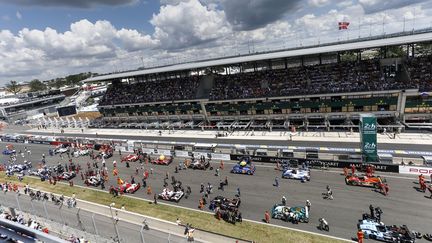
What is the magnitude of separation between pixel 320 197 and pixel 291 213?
16.7 ft

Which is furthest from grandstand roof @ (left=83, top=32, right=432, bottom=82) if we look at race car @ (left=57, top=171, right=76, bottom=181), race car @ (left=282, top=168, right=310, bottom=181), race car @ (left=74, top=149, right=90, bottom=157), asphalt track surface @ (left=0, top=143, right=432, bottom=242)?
race car @ (left=57, top=171, right=76, bottom=181)

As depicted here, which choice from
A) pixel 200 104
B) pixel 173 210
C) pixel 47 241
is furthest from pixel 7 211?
pixel 200 104

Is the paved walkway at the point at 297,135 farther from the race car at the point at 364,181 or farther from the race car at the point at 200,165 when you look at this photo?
the race car at the point at 364,181

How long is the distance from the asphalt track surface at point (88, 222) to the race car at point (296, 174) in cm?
1559

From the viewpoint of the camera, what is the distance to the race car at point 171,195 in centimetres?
3128

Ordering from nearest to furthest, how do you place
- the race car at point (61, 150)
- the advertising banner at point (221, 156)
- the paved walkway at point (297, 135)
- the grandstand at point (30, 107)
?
1. the paved walkway at point (297, 135)
2. the advertising banner at point (221, 156)
3. the race car at point (61, 150)
4. the grandstand at point (30, 107)

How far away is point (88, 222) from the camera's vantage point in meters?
27.3

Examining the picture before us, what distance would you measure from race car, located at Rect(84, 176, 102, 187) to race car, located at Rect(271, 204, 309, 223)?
23942 millimetres

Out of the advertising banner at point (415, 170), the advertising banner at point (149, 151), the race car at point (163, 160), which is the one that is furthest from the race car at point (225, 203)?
the advertising banner at point (149, 151)

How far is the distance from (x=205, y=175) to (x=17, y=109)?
11094 cm

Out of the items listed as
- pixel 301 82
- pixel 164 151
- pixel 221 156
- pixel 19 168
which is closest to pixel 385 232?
pixel 221 156

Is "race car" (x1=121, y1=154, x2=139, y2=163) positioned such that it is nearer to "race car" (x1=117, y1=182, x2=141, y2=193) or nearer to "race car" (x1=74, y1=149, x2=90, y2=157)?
"race car" (x1=74, y1=149, x2=90, y2=157)

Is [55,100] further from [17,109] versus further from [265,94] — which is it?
[265,94]

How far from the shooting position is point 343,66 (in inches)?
2194
